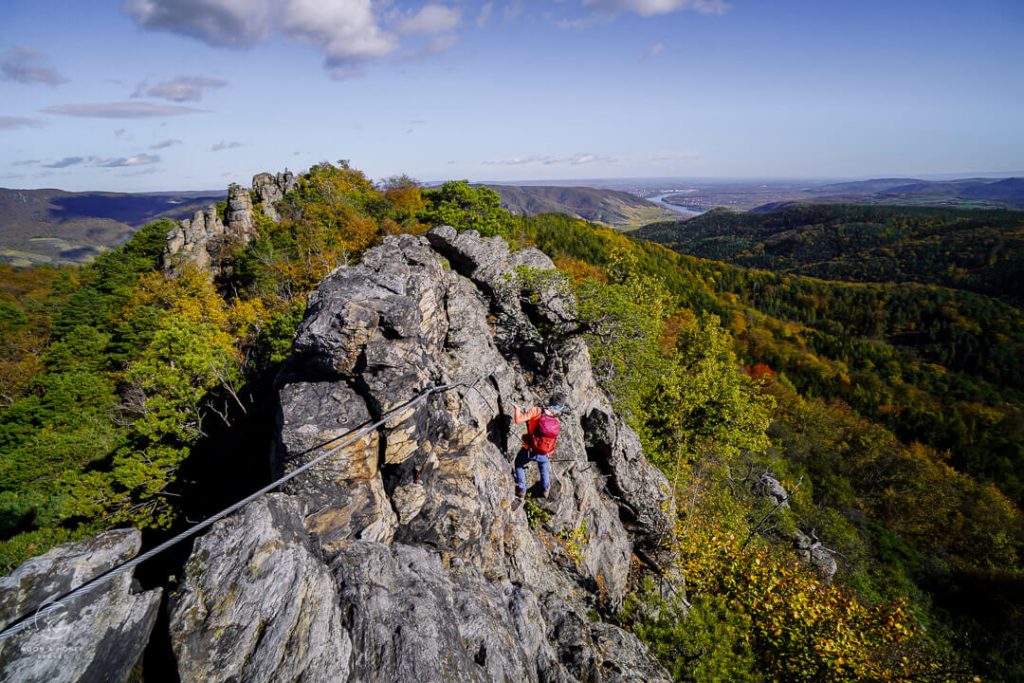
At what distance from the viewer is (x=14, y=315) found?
160ft

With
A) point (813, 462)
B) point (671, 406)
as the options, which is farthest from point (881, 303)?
point (671, 406)

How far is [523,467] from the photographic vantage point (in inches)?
544

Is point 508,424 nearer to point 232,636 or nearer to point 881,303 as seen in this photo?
point 232,636

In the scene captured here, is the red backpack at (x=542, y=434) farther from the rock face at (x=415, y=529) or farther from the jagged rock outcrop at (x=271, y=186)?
the jagged rock outcrop at (x=271, y=186)

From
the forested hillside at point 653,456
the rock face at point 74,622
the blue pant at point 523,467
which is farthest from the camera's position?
the forested hillside at point 653,456

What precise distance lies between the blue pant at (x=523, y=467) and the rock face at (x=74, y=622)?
8.99m

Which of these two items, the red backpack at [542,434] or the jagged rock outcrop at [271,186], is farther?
the jagged rock outcrop at [271,186]

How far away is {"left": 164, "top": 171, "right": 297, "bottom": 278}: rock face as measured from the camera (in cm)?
4884

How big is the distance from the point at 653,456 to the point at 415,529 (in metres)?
19.0

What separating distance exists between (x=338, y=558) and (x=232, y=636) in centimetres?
217

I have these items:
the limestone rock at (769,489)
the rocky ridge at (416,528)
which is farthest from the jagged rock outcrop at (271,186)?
the limestone rock at (769,489)

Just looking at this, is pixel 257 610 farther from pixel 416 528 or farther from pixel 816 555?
pixel 816 555

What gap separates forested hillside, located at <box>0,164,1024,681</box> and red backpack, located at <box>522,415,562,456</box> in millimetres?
8991

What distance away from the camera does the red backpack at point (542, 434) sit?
1178cm
